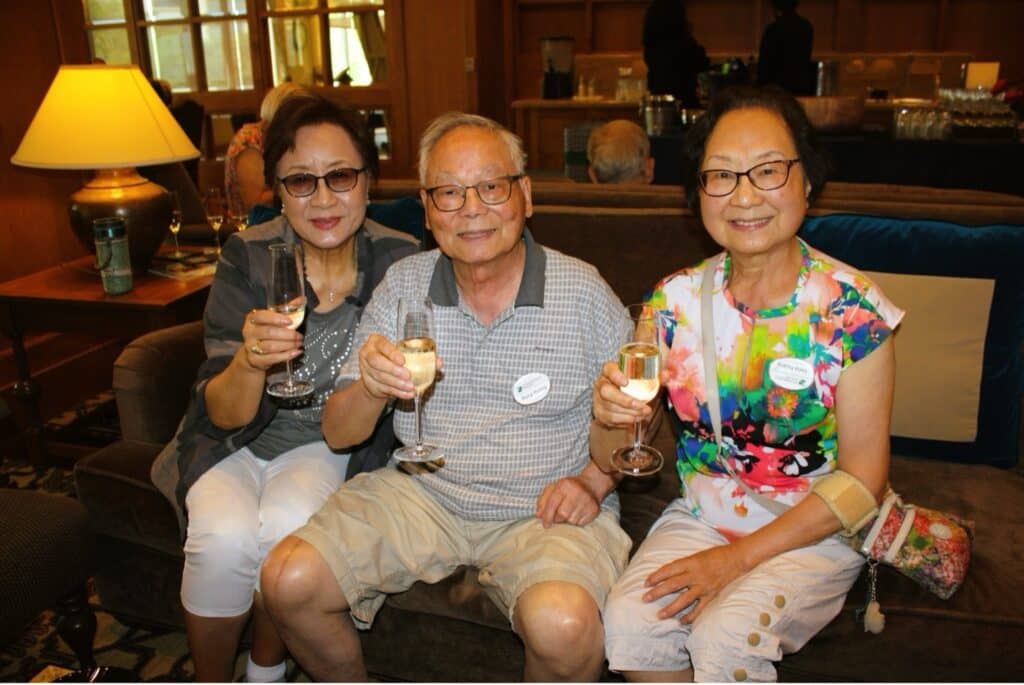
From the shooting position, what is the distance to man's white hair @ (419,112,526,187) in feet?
5.95

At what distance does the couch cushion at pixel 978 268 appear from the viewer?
6.88ft

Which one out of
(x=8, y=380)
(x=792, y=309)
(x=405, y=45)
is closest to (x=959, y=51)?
(x=405, y=45)

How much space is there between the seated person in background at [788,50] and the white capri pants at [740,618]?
4400 mm

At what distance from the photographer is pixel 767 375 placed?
1.64m

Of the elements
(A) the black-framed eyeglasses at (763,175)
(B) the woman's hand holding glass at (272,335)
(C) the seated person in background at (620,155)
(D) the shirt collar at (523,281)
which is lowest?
(B) the woman's hand holding glass at (272,335)

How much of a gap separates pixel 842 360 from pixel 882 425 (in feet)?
0.46

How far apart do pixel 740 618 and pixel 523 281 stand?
2.65 ft

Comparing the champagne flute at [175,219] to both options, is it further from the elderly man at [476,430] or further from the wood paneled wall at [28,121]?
the elderly man at [476,430]

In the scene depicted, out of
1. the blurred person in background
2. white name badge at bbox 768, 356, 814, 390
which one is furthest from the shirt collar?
the blurred person in background

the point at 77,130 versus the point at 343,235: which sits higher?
the point at 77,130

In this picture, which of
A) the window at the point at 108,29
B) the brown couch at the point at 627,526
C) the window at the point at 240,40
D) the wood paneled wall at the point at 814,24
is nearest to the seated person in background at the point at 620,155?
the brown couch at the point at 627,526

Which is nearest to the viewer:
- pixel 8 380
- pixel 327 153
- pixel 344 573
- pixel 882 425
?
pixel 882 425

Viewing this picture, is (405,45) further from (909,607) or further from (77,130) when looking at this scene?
(909,607)

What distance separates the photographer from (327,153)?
6.62 ft
